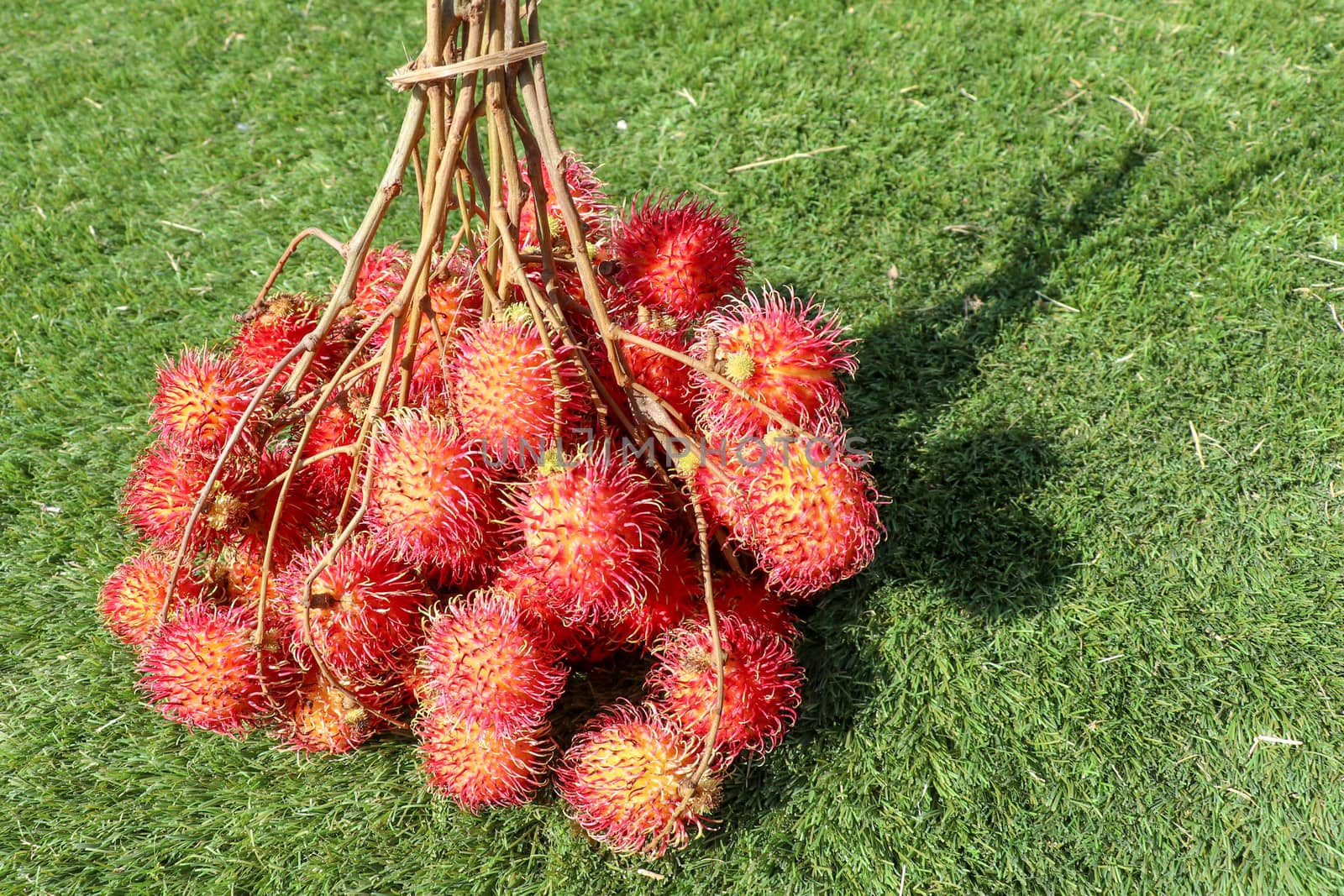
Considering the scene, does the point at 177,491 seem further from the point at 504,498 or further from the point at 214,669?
the point at 504,498

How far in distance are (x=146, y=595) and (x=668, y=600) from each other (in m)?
1.00

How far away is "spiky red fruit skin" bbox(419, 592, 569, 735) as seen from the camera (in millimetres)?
1608

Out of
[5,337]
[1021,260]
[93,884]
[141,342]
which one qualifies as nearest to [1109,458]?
[1021,260]

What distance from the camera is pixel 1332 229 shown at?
8.87 ft

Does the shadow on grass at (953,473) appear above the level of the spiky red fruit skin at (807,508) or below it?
below

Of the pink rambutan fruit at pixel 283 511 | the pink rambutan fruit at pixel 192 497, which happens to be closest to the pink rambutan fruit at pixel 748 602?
the pink rambutan fruit at pixel 283 511

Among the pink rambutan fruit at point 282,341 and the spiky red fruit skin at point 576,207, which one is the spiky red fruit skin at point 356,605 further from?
the spiky red fruit skin at point 576,207

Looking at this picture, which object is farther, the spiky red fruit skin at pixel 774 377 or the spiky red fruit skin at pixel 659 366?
the spiky red fruit skin at pixel 659 366

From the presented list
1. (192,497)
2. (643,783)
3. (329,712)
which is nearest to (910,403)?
(643,783)

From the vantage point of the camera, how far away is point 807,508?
152 centimetres

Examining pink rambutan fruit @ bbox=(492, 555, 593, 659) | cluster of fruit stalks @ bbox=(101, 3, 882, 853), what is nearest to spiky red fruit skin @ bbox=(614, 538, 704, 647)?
cluster of fruit stalks @ bbox=(101, 3, 882, 853)

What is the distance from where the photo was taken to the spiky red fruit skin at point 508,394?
1.55m

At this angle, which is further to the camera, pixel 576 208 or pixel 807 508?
pixel 576 208

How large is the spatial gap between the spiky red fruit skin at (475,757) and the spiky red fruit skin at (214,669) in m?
0.30
